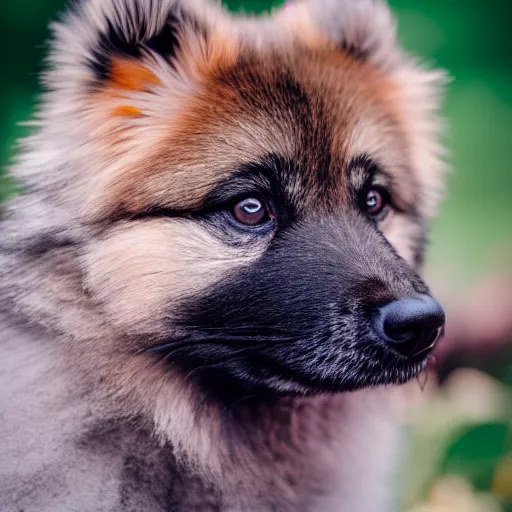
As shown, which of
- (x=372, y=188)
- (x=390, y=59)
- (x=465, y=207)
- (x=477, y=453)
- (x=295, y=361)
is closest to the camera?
(x=295, y=361)

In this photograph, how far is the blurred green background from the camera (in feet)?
7.61

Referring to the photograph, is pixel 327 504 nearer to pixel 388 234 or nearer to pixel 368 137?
pixel 388 234

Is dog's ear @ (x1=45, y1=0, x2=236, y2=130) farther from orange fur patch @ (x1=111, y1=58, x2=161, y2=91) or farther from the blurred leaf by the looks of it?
the blurred leaf

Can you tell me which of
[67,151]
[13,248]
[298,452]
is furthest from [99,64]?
[298,452]

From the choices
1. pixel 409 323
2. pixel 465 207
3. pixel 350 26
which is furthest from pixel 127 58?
pixel 465 207

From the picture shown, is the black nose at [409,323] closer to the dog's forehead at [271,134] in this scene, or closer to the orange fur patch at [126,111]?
the dog's forehead at [271,134]

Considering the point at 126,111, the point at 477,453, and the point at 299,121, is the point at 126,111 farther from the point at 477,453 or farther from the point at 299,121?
the point at 477,453

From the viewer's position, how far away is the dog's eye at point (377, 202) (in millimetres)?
2123

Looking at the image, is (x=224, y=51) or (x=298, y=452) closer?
(x=224, y=51)

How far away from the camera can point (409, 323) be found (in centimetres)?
167

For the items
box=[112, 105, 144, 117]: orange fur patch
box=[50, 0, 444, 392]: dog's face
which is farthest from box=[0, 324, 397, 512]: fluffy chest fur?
box=[112, 105, 144, 117]: orange fur patch

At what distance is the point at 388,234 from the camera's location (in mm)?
2221

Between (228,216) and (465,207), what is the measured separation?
4.16ft

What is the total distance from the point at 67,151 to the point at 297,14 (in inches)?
33.9
